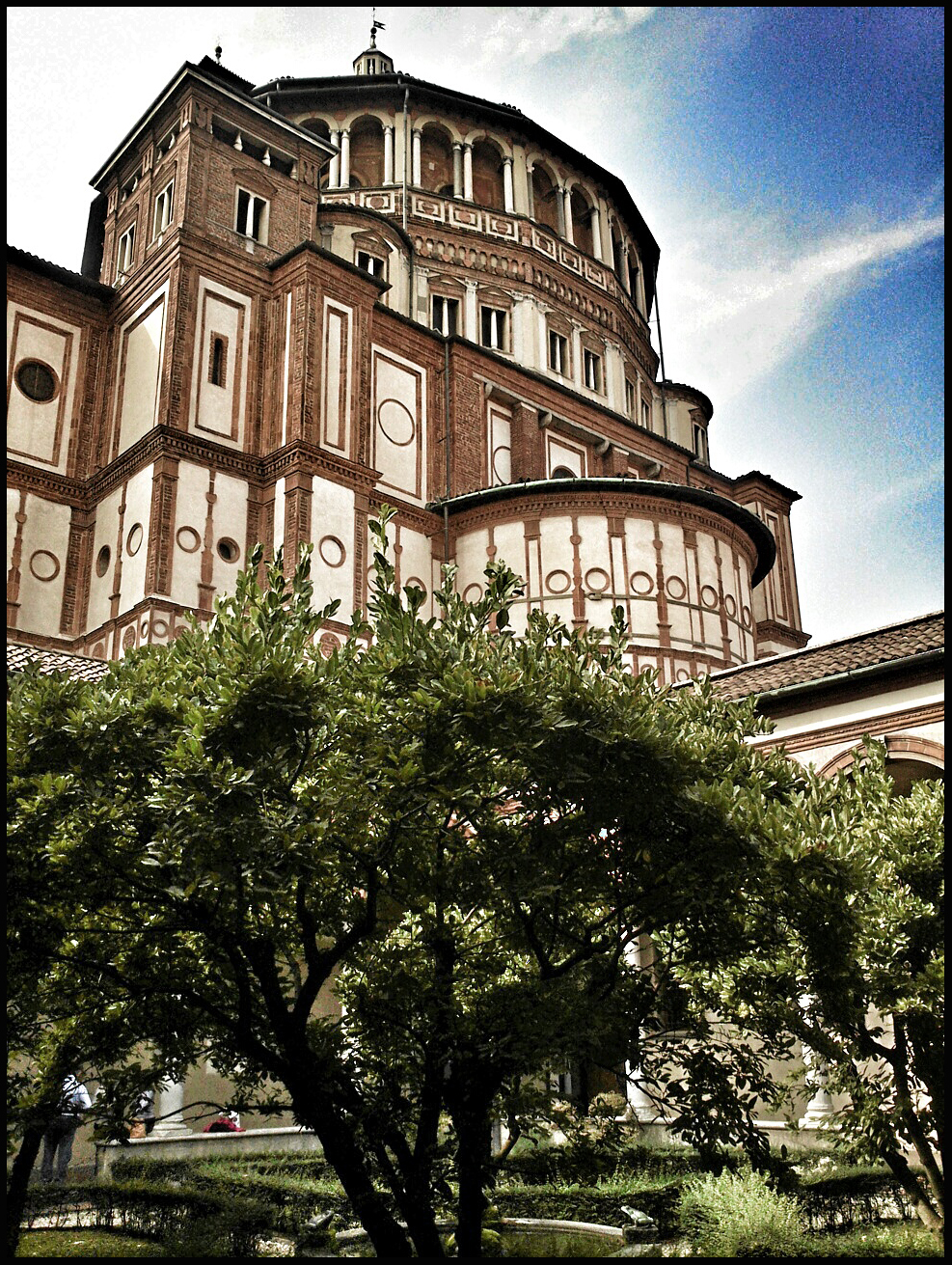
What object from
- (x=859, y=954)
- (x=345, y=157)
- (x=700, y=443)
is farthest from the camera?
(x=700, y=443)

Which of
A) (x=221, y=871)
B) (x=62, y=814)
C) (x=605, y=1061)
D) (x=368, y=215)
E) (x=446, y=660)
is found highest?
(x=368, y=215)

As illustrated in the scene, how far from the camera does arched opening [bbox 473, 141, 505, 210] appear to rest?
42.6 m

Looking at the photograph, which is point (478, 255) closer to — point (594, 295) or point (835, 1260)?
point (594, 295)

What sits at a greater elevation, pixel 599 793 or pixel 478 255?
pixel 478 255

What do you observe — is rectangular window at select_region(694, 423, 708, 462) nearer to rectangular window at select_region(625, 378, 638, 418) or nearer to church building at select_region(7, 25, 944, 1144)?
rectangular window at select_region(625, 378, 638, 418)

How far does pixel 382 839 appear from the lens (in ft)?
27.7

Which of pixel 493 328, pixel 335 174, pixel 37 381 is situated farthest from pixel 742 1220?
pixel 335 174

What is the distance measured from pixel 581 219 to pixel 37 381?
78.4ft

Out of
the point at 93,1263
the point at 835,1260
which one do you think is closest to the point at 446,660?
the point at 93,1263

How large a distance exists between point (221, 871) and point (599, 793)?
2790mm

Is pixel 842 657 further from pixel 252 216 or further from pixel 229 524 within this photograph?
pixel 252 216

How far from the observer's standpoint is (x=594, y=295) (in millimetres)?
42719

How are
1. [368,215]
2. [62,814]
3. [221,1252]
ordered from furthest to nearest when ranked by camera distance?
[368,215]
[221,1252]
[62,814]

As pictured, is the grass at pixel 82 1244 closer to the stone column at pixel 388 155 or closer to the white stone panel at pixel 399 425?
the white stone panel at pixel 399 425
